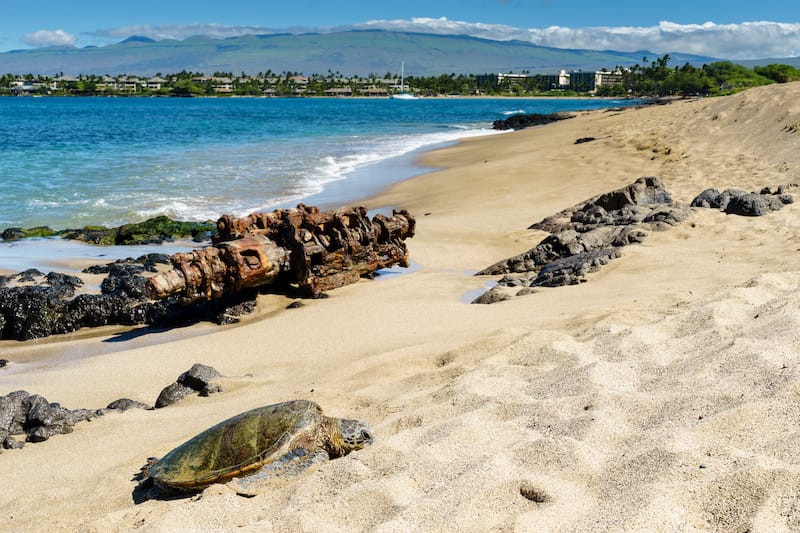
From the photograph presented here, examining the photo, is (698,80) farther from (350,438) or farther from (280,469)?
(280,469)

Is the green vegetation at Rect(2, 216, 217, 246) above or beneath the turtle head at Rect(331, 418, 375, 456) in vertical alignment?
beneath

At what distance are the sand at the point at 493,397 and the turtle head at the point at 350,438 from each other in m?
0.18

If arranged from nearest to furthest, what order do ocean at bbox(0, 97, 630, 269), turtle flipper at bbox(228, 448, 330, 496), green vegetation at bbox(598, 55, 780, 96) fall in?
turtle flipper at bbox(228, 448, 330, 496) → ocean at bbox(0, 97, 630, 269) → green vegetation at bbox(598, 55, 780, 96)

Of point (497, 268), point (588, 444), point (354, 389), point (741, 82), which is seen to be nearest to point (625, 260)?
point (497, 268)

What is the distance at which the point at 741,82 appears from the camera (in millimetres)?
79375

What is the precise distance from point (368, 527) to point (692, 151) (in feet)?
55.7

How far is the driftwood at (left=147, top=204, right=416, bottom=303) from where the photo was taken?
818 centimetres

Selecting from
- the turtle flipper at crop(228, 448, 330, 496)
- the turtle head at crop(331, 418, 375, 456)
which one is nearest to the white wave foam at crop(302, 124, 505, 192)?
the turtle head at crop(331, 418, 375, 456)

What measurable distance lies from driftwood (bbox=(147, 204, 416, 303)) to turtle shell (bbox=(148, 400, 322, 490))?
11.8 feet

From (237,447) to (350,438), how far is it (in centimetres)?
72

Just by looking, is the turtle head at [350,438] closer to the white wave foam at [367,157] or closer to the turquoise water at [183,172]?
the turquoise water at [183,172]

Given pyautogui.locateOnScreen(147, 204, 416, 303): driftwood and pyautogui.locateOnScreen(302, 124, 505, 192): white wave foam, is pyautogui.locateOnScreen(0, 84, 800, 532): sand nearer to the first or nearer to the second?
pyautogui.locateOnScreen(147, 204, 416, 303): driftwood

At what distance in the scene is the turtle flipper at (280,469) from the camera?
4.14 m

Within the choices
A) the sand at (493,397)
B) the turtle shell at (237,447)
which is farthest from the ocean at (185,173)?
the turtle shell at (237,447)
